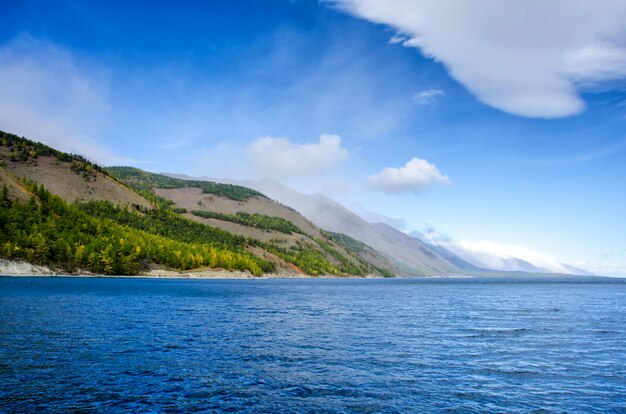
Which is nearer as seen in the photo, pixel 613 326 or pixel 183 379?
pixel 183 379

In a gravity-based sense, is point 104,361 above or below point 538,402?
below

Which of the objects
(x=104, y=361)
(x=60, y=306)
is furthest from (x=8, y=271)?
(x=104, y=361)

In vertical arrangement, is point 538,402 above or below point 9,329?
above

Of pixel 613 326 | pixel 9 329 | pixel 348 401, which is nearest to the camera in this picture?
pixel 348 401

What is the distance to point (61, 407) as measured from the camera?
2556 cm

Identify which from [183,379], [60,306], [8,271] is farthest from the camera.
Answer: [8,271]

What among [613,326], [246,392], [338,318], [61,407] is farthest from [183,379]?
[613,326]

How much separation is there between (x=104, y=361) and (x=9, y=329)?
20850 millimetres

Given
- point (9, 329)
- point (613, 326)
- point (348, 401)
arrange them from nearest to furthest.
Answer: point (348, 401) < point (9, 329) < point (613, 326)

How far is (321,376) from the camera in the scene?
1358 inches

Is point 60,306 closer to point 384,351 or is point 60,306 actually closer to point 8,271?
point 384,351

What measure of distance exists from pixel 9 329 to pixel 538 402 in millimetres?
53041

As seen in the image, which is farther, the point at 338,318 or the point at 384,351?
the point at 338,318

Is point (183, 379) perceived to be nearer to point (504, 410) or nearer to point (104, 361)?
point (104, 361)
